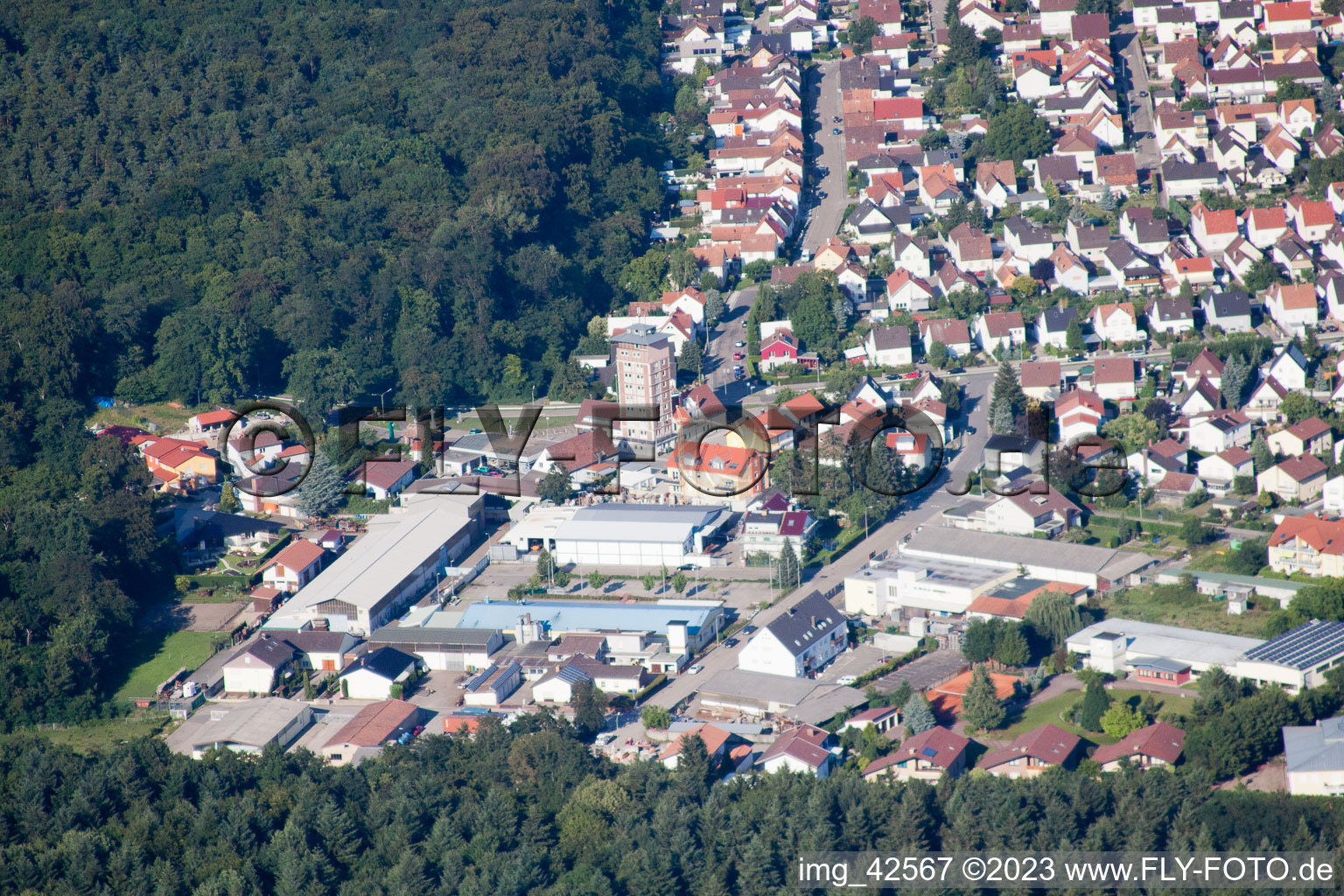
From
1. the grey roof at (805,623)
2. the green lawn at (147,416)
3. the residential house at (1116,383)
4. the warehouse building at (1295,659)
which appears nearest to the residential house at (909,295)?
the residential house at (1116,383)

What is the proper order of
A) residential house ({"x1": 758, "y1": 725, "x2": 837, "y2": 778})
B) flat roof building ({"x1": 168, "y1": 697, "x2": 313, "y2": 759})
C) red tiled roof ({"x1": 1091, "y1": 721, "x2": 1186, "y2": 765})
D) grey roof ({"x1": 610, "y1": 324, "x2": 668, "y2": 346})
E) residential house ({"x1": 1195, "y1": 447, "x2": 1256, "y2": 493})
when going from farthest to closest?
grey roof ({"x1": 610, "y1": 324, "x2": 668, "y2": 346}) → residential house ({"x1": 1195, "y1": 447, "x2": 1256, "y2": 493}) → flat roof building ({"x1": 168, "y1": 697, "x2": 313, "y2": 759}) → residential house ({"x1": 758, "y1": 725, "x2": 837, "y2": 778}) → red tiled roof ({"x1": 1091, "y1": 721, "x2": 1186, "y2": 765})

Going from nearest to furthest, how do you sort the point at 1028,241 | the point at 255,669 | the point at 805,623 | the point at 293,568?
1. the point at 805,623
2. the point at 255,669
3. the point at 293,568
4. the point at 1028,241

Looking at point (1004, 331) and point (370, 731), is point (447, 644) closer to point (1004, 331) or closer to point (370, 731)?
point (370, 731)

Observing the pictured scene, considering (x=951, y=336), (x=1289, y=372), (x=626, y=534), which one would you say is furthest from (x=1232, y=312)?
(x=626, y=534)

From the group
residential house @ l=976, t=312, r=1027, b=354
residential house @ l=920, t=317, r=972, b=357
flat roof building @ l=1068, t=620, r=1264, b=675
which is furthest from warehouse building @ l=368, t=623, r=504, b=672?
residential house @ l=976, t=312, r=1027, b=354

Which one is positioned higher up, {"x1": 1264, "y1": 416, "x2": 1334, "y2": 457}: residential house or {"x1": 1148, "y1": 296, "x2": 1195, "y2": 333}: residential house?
{"x1": 1148, "y1": 296, "x2": 1195, "y2": 333}: residential house

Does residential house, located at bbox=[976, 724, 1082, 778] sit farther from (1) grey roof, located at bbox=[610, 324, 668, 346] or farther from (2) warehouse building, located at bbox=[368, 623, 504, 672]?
(1) grey roof, located at bbox=[610, 324, 668, 346]

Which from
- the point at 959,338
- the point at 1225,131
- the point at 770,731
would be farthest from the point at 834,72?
the point at 770,731
